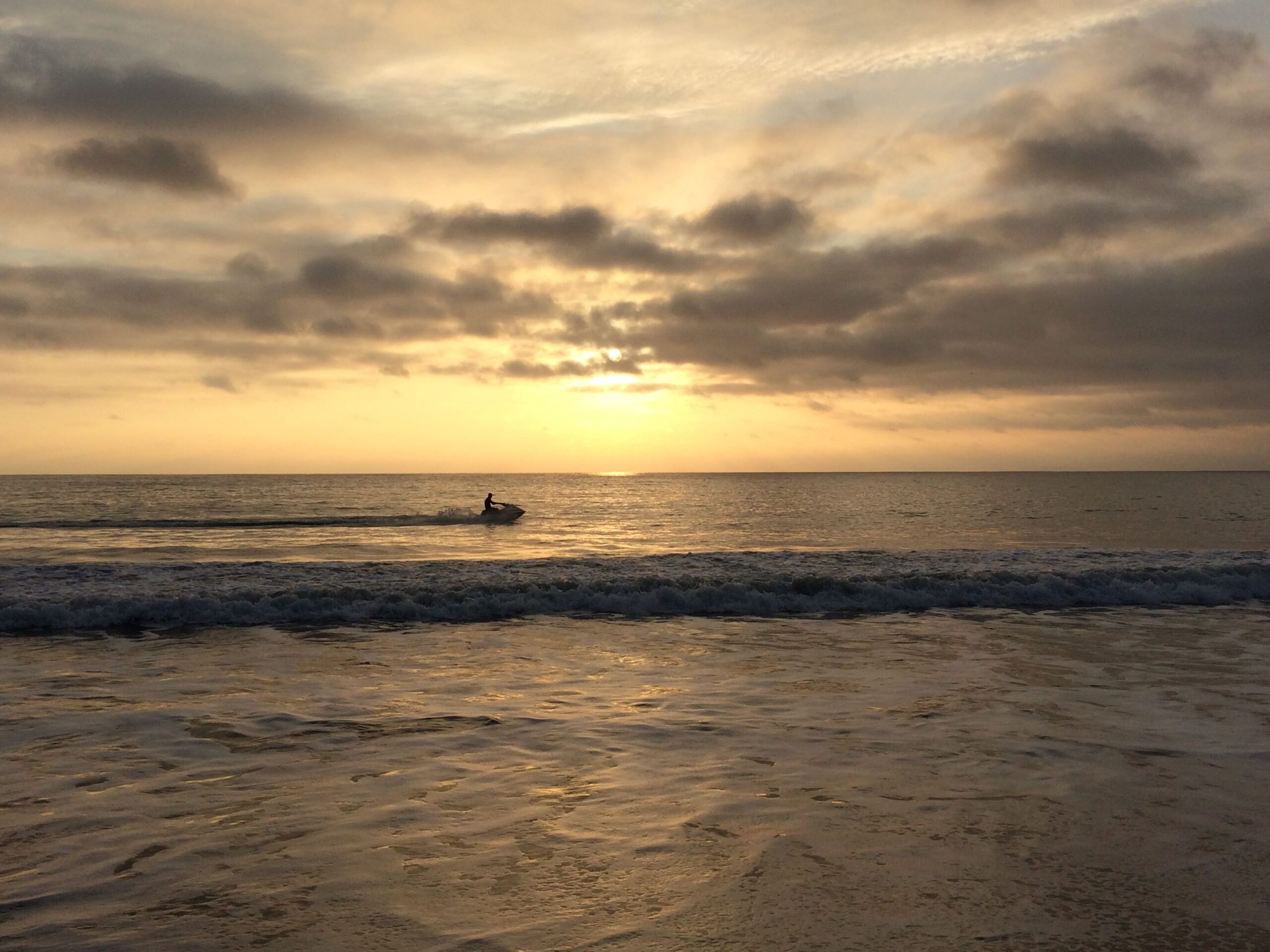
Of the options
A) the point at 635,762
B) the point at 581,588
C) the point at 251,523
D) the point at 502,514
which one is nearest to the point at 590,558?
the point at 581,588

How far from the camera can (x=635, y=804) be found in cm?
722

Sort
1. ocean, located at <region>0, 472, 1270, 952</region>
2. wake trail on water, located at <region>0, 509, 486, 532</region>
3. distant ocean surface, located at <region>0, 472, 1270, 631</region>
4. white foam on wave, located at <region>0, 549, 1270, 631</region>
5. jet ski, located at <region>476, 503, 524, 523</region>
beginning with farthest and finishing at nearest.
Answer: jet ski, located at <region>476, 503, 524, 523</region> → wake trail on water, located at <region>0, 509, 486, 532</region> → distant ocean surface, located at <region>0, 472, 1270, 631</region> → white foam on wave, located at <region>0, 549, 1270, 631</region> → ocean, located at <region>0, 472, 1270, 952</region>

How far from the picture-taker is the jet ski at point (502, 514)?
6006 cm

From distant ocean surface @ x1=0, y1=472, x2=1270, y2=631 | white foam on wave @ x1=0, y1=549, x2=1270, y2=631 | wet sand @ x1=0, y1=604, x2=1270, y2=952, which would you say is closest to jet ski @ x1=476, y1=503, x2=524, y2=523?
distant ocean surface @ x1=0, y1=472, x2=1270, y2=631

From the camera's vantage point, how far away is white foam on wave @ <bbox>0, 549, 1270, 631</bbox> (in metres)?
18.5

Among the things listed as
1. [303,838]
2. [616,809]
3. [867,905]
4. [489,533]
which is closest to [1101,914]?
[867,905]

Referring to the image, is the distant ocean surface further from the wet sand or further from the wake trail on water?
the wet sand

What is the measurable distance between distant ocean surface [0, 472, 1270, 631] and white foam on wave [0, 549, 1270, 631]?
0.07 meters

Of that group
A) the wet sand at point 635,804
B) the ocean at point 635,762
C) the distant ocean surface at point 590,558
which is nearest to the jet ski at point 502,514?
the distant ocean surface at point 590,558

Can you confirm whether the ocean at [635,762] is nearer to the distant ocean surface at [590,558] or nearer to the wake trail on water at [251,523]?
the distant ocean surface at [590,558]

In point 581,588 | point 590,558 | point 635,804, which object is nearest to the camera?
point 635,804

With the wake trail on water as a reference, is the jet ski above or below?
above

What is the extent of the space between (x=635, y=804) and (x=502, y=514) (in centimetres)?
5439

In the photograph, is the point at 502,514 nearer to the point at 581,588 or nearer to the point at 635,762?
the point at 581,588
